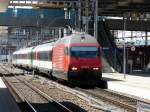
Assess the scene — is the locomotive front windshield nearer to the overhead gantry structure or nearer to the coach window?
the coach window

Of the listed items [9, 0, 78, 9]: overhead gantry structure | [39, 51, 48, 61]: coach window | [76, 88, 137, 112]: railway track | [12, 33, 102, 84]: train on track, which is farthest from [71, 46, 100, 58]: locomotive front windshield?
[9, 0, 78, 9]: overhead gantry structure

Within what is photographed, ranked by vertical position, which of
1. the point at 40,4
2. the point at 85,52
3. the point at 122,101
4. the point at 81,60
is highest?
the point at 40,4

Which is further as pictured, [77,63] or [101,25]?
[101,25]

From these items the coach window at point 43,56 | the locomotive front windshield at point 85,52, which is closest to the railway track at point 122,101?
the locomotive front windshield at point 85,52

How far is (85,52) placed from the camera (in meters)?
31.8

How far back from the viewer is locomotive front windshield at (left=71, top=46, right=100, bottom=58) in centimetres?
3164

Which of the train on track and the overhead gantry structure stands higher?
the overhead gantry structure

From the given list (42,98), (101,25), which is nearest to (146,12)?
(101,25)

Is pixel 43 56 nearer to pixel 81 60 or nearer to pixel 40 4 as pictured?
pixel 81 60

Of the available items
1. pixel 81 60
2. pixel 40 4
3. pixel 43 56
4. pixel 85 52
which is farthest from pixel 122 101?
pixel 40 4

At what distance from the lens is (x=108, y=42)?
66000 millimetres

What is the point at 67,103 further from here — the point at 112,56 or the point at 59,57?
the point at 112,56

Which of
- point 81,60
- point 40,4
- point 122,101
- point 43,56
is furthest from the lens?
point 40,4

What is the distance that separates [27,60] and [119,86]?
3639cm
